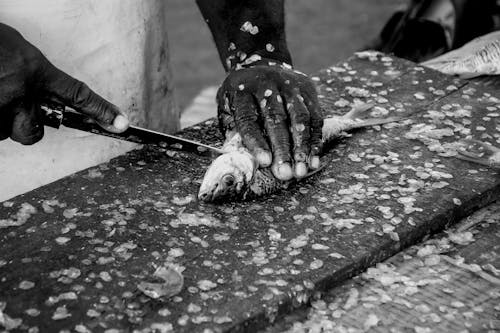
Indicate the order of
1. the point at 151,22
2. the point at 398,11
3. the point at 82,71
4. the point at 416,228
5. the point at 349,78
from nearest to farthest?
1. the point at 416,228
2. the point at 82,71
3. the point at 151,22
4. the point at 349,78
5. the point at 398,11

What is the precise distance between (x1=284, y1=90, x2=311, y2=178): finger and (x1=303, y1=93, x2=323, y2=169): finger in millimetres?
17

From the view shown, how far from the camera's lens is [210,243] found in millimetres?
1820

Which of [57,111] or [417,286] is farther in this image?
[57,111]

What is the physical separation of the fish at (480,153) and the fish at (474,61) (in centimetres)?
53

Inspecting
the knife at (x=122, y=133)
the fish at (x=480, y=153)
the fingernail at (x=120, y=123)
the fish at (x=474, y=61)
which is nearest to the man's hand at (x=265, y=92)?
the knife at (x=122, y=133)

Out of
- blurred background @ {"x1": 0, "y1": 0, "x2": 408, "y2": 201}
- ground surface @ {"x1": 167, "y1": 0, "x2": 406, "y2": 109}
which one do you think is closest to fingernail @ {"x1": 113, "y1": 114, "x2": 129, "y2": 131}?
blurred background @ {"x1": 0, "y1": 0, "x2": 408, "y2": 201}

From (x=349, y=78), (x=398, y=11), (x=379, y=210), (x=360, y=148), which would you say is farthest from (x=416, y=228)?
(x=398, y=11)

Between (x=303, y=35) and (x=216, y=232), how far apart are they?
4723mm

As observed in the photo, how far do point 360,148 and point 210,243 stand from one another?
25.8 inches

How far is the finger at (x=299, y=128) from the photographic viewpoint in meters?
2.04

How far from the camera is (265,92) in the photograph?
2115 mm

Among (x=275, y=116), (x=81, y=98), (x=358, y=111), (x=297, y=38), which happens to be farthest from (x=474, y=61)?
(x=297, y=38)

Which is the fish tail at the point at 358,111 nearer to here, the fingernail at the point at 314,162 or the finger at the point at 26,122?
the fingernail at the point at 314,162

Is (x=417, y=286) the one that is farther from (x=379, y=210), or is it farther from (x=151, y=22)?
(x=151, y=22)
